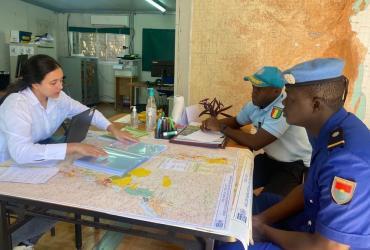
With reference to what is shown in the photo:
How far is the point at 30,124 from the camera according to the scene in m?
1.38

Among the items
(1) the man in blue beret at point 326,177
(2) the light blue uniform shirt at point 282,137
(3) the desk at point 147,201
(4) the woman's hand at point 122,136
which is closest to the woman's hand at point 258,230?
(1) the man in blue beret at point 326,177

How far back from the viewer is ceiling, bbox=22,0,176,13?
6.33 metres

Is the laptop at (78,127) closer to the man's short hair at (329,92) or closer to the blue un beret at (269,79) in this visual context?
the blue un beret at (269,79)

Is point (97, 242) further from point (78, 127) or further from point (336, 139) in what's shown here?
point (336, 139)

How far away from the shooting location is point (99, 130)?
1885 millimetres

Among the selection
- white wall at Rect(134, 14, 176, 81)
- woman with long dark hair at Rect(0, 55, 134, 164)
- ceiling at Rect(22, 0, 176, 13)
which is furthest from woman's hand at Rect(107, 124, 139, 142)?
white wall at Rect(134, 14, 176, 81)

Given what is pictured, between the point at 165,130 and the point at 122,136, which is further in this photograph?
the point at 165,130

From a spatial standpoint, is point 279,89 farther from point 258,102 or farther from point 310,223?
point 310,223

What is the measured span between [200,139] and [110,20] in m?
6.57

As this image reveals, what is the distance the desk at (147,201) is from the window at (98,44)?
6876mm

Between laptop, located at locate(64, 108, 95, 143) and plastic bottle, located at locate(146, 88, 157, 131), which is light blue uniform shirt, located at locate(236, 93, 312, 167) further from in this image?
laptop, located at locate(64, 108, 95, 143)

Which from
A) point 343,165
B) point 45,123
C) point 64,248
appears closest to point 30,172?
point 45,123

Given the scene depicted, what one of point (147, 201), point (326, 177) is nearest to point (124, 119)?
point (147, 201)

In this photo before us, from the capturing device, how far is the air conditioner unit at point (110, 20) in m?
7.36
